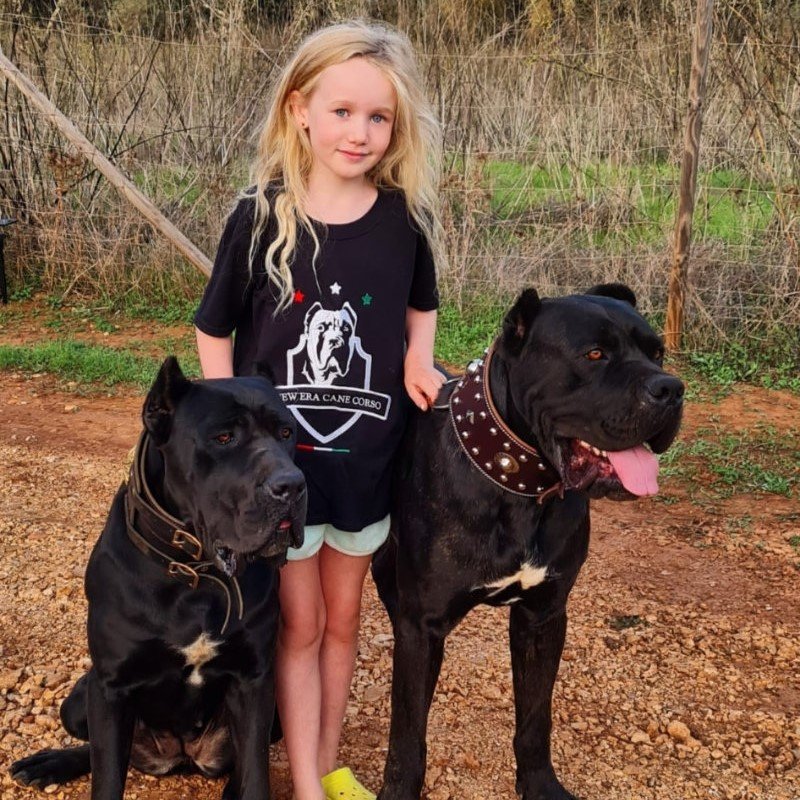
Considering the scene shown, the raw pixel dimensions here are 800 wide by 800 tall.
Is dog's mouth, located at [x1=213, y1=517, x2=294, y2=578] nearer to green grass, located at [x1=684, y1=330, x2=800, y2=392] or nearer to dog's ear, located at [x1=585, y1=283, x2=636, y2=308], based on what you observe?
dog's ear, located at [x1=585, y1=283, x2=636, y2=308]

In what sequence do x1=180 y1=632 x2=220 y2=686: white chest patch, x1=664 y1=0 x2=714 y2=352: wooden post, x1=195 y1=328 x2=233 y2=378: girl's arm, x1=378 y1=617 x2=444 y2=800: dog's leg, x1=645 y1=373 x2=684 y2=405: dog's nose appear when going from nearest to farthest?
1. x1=645 y1=373 x2=684 y2=405: dog's nose
2. x1=180 y1=632 x2=220 y2=686: white chest patch
3. x1=378 y1=617 x2=444 y2=800: dog's leg
4. x1=195 y1=328 x2=233 y2=378: girl's arm
5. x1=664 y1=0 x2=714 y2=352: wooden post

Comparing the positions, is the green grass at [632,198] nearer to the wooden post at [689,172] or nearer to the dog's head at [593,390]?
the wooden post at [689,172]

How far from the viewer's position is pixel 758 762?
10.6ft

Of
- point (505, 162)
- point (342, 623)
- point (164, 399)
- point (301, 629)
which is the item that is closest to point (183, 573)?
point (164, 399)

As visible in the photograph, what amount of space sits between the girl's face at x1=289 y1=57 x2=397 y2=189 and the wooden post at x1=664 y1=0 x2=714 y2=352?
4563 mm

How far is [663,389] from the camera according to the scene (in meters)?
2.29

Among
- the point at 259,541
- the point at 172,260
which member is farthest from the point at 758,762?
the point at 172,260

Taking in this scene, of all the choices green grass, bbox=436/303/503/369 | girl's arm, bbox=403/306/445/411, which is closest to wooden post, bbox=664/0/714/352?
green grass, bbox=436/303/503/369

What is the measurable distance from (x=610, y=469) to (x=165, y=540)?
109 cm

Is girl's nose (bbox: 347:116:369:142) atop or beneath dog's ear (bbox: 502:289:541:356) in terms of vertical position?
atop

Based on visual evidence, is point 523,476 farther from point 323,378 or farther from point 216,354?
point 216,354

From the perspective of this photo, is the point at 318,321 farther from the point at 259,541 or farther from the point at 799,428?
the point at 799,428

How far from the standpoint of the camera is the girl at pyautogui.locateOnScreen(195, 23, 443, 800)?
109 inches

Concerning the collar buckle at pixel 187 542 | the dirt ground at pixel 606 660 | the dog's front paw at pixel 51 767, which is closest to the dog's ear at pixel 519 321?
the collar buckle at pixel 187 542
